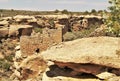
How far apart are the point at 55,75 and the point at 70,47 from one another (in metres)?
1.40

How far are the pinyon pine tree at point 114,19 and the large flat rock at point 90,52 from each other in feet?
9.96

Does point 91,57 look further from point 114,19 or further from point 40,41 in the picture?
point 40,41

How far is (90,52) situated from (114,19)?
6042 millimetres

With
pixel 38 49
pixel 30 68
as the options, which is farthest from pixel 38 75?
pixel 38 49

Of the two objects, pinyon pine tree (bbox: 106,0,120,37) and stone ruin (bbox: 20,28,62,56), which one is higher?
pinyon pine tree (bbox: 106,0,120,37)

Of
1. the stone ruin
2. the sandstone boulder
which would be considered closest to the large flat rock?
the sandstone boulder

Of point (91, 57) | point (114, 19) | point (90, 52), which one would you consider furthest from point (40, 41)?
point (91, 57)

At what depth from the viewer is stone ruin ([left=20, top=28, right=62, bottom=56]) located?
88.8ft

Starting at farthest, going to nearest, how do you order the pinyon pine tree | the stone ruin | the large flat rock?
the stone ruin, the pinyon pine tree, the large flat rock

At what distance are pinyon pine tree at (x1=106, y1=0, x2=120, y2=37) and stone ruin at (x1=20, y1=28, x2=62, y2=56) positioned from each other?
6.96 metres

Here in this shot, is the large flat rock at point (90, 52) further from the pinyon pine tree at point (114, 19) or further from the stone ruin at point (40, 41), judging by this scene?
the stone ruin at point (40, 41)

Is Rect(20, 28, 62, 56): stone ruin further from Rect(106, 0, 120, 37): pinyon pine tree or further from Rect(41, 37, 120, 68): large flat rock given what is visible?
Rect(41, 37, 120, 68): large flat rock

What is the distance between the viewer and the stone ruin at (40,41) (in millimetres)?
27062

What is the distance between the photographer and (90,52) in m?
15.2
